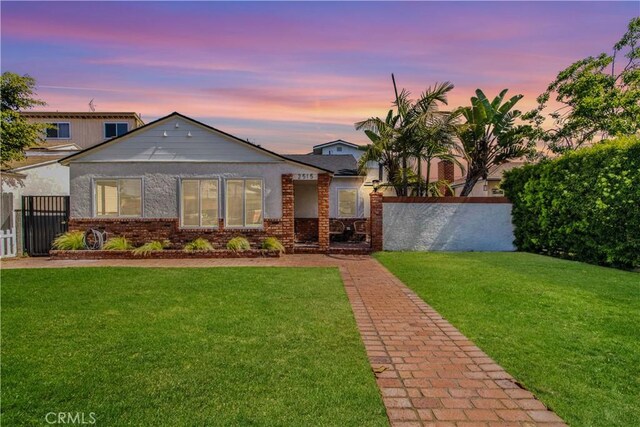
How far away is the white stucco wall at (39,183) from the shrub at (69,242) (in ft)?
8.42

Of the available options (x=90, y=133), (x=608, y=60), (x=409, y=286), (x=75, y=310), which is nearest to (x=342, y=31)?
(x=409, y=286)

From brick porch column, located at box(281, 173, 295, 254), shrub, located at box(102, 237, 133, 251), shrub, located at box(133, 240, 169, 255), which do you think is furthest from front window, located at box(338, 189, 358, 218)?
shrub, located at box(102, 237, 133, 251)

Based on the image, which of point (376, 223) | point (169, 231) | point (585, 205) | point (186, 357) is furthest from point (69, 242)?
point (585, 205)

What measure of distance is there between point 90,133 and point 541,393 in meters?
31.9

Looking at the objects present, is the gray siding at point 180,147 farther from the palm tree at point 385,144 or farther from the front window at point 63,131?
the front window at point 63,131

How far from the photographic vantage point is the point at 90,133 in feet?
91.1

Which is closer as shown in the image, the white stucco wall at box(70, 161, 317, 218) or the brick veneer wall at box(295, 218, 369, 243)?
the white stucco wall at box(70, 161, 317, 218)

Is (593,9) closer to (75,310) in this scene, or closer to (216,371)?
(216,371)

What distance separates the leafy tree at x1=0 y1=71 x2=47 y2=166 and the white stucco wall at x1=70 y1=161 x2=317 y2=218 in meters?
3.41

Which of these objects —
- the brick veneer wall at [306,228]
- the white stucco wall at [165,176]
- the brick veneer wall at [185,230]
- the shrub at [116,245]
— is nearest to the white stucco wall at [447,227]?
the brick veneer wall at [185,230]

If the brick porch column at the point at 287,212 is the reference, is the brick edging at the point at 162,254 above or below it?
below

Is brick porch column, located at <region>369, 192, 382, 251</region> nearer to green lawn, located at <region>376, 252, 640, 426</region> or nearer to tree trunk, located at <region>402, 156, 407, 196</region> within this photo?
tree trunk, located at <region>402, 156, 407, 196</region>

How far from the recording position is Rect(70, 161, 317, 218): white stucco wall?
13305 millimetres

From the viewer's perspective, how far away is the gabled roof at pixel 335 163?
737 inches
